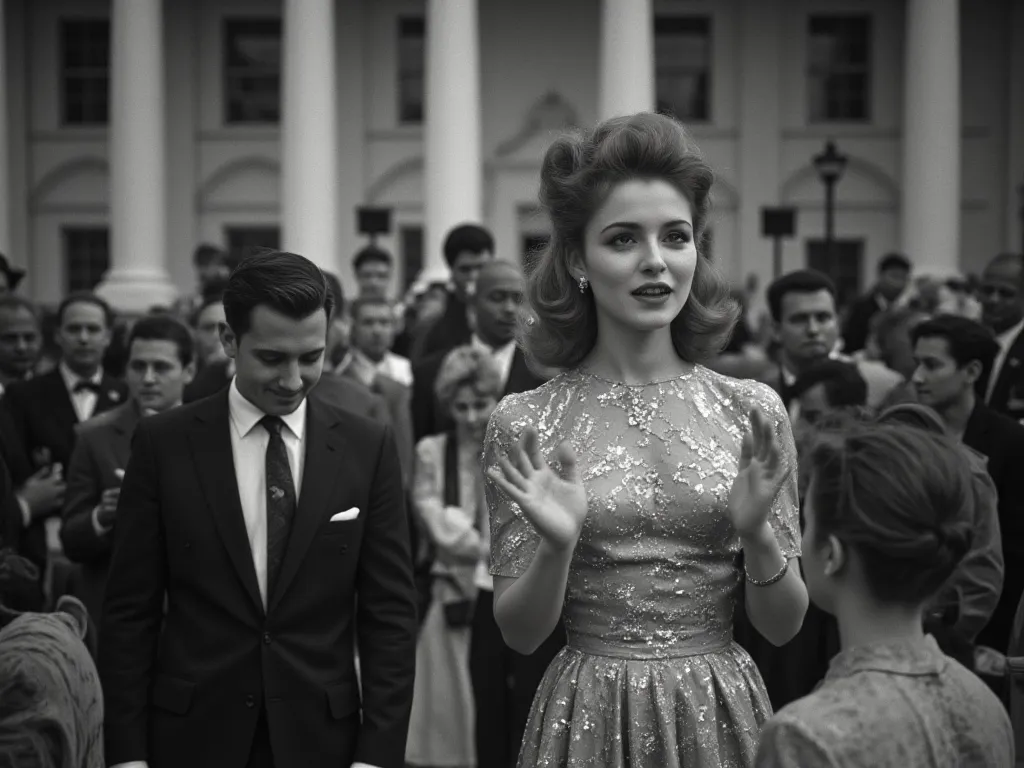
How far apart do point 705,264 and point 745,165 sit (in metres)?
24.8

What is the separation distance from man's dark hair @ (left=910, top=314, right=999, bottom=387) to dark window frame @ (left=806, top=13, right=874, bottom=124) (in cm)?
2227

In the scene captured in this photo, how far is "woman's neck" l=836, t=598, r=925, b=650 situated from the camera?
8.45 ft

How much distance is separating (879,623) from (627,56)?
21.9 metres

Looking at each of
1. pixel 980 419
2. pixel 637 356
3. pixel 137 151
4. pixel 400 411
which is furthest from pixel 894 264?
pixel 137 151

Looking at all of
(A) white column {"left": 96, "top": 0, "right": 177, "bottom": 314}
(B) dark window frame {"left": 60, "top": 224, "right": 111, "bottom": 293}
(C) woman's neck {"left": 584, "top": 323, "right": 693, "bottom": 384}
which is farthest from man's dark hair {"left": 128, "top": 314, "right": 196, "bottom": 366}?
(B) dark window frame {"left": 60, "top": 224, "right": 111, "bottom": 293}

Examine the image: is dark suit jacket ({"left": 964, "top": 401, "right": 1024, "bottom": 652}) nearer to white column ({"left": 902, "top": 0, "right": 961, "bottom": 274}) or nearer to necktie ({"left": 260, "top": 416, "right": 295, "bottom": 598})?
necktie ({"left": 260, "top": 416, "right": 295, "bottom": 598})

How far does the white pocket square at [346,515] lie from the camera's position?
4000 millimetres

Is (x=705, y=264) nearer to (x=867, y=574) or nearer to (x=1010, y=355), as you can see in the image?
(x=867, y=574)

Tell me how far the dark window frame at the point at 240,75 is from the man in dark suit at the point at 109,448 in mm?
22574

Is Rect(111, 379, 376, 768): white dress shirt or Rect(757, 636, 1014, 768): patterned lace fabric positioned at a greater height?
Rect(111, 379, 376, 768): white dress shirt

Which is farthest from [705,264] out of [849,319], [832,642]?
[849,319]

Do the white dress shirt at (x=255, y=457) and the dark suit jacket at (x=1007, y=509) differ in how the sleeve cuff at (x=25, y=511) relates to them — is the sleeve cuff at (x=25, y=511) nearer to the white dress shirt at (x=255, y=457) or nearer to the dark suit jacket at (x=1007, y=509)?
the white dress shirt at (x=255, y=457)

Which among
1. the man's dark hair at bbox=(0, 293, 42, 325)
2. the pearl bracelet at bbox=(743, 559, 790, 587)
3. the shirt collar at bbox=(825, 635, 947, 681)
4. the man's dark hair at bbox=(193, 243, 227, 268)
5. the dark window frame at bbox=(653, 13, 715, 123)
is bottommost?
the shirt collar at bbox=(825, 635, 947, 681)

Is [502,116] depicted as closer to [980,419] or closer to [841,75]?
[841,75]
